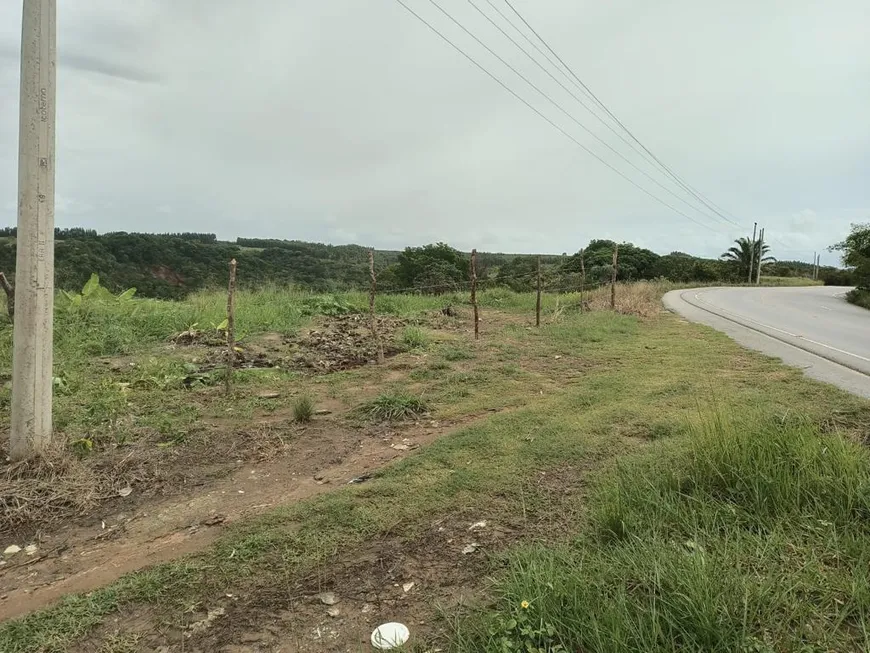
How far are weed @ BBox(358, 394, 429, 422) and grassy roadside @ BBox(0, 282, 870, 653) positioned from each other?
0.89m

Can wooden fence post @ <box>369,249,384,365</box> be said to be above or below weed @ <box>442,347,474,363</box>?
above

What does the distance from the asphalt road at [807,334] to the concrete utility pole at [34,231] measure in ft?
26.0

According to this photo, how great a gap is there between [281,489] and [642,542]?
250cm

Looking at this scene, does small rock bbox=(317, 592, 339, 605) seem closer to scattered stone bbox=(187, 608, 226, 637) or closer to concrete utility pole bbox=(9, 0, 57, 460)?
scattered stone bbox=(187, 608, 226, 637)

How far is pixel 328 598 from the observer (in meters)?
2.38

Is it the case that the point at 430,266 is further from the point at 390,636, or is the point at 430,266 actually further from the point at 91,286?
the point at 390,636

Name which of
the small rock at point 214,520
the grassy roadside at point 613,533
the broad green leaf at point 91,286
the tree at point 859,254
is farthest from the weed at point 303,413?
the tree at point 859,254

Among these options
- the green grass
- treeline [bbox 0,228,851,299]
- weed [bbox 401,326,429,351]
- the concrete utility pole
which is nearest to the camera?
the green grass

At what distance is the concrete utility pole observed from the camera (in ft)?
11.1

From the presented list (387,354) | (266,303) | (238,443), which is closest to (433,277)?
(266,303)

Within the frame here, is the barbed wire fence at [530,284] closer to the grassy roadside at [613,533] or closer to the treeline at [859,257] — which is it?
the grassy roadside at [613,533]

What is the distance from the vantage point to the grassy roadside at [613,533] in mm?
1813

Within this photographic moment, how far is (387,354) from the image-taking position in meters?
8.55

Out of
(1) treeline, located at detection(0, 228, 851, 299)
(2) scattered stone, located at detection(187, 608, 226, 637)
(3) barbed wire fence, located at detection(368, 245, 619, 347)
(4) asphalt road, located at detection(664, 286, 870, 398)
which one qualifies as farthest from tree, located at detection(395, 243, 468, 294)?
(2) scattered stone, located at detection(187, 608, 226, 637)
